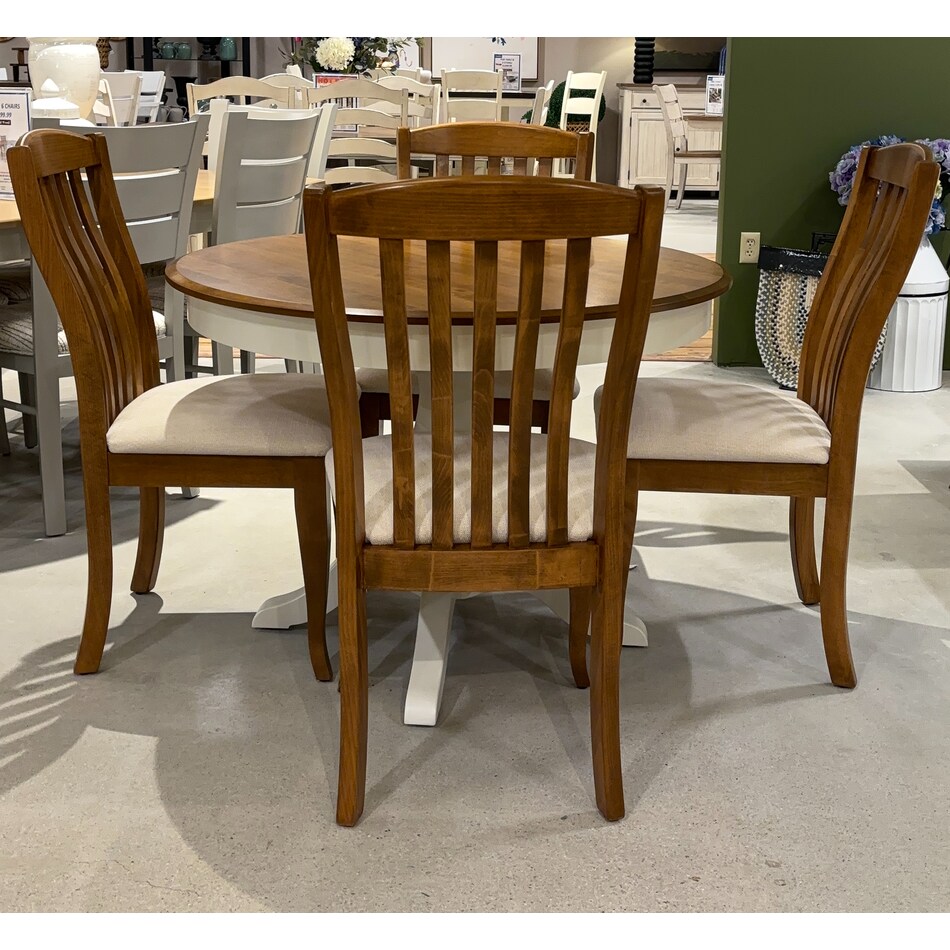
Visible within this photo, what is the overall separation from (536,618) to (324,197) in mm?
1222

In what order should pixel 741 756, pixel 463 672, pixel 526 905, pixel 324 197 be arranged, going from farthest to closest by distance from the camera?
pixel 463 672 < pixel 741 756 < pixel 526 905 < pixel 324 197

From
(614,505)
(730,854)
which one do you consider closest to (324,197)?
(614,505)

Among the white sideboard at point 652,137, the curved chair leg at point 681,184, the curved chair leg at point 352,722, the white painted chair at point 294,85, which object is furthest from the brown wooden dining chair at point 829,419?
the white sideboard at point 652,137

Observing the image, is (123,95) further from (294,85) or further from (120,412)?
(120,412)

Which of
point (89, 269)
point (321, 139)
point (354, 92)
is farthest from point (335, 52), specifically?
point (89, 269)

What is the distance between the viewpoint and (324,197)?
4.66 feet

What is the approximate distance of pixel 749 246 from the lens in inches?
173

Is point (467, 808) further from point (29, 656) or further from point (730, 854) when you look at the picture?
point (29, 656)

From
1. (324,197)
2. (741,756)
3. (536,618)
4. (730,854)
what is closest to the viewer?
(324,197)

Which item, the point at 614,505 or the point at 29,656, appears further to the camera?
the point at 29,656

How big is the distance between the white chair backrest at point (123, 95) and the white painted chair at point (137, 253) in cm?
266

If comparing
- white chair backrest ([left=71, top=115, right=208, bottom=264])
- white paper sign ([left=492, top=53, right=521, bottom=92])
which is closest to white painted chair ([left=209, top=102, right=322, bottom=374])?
white chair backrest ([left=71, top=115, right=208, bottom=264])

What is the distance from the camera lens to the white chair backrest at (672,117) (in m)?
9.15

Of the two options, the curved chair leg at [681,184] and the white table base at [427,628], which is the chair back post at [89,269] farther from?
the curved chair leg at [681,184]
